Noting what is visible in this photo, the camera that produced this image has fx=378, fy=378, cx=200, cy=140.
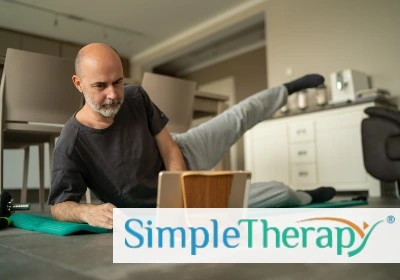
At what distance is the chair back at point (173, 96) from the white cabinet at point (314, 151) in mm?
1174

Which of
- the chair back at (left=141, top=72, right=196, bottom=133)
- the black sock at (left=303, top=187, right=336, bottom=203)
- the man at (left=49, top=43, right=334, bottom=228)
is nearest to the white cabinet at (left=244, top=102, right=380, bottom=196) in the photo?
the black sock at (left=303, top=187, right=336, bottom=203)

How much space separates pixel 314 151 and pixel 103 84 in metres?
2.33

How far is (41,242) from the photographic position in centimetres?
95

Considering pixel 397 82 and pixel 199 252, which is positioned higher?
pixel 397 82

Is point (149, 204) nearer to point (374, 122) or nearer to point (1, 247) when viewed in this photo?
point (1, 247)

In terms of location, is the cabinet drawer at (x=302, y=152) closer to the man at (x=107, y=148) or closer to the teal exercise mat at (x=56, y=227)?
the man at (x=107, y=148)

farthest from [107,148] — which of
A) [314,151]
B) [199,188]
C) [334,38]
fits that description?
[334,38]

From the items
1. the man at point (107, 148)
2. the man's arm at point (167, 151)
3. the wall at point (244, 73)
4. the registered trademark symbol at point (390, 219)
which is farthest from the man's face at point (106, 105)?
the wall at point (244, 73)

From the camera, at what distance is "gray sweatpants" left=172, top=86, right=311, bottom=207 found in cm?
152

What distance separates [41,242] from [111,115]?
402 mm

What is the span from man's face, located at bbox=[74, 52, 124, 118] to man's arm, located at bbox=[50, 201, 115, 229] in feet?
0.92

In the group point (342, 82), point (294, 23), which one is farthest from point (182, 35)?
point (342, 82)

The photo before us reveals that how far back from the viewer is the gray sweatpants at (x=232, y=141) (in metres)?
1.52

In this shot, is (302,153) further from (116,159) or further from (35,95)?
(116,159)
